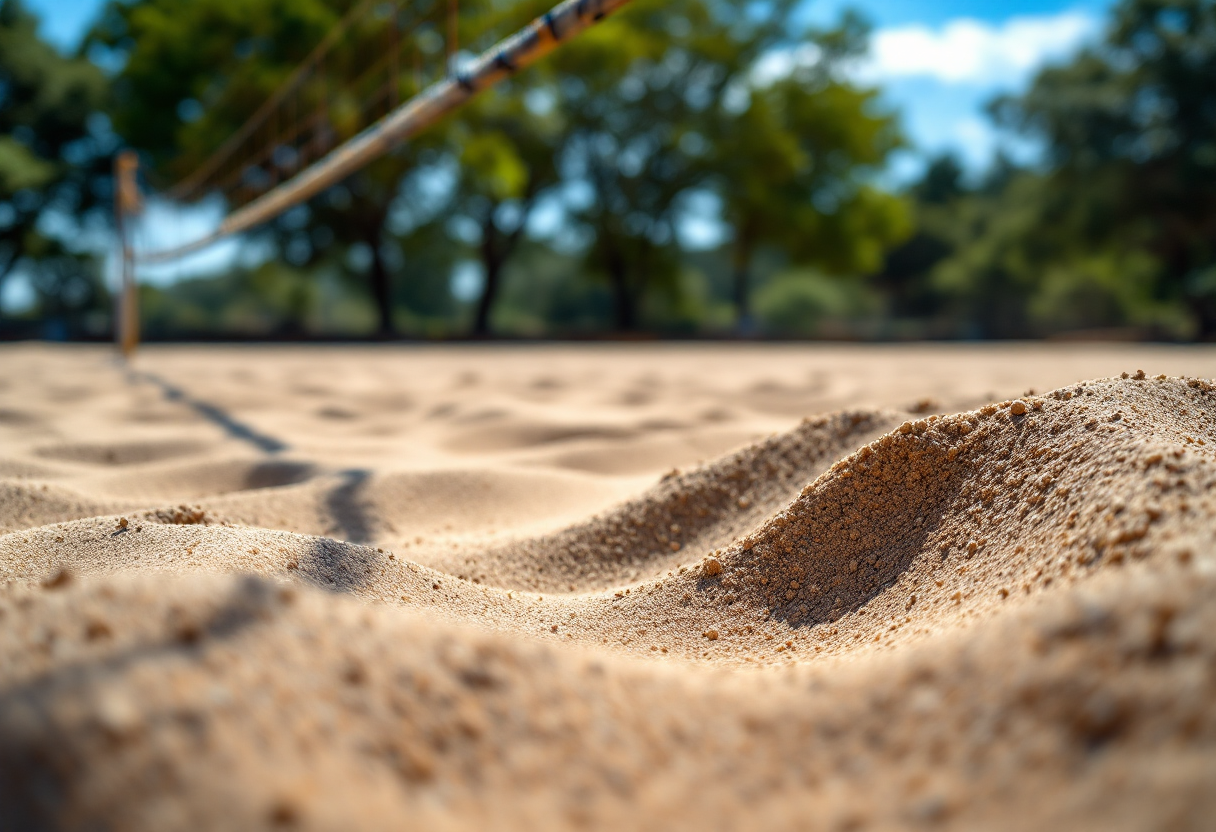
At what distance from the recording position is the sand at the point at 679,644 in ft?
2.17

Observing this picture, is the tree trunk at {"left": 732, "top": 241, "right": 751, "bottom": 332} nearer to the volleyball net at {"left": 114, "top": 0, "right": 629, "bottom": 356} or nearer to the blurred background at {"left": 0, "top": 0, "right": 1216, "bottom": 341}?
the blurred background at {"left": 0, "top": 0, "right": 1216, "bottom": 341}

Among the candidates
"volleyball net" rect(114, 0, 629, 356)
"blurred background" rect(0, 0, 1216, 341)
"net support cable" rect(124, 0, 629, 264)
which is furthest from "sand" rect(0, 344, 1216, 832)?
"blurred background" rect(0, 0, 1216, 341)

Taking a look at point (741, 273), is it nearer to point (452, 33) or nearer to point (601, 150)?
point (601, 150)

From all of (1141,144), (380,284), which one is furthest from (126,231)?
(1141,144)

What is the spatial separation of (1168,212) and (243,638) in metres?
22.5

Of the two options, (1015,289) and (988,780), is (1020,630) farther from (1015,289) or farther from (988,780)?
(1015,289)

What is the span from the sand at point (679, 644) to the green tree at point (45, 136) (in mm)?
17593

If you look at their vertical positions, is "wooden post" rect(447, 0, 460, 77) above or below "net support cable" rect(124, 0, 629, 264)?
above

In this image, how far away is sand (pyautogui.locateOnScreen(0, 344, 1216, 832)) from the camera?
662 mm

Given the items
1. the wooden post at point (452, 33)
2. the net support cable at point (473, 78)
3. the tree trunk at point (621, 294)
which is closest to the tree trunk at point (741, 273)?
the tree trunk at point (621, 294)

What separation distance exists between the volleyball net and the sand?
51.8 inches

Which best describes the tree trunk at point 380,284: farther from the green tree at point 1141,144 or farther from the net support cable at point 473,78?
the green tree at point 1141,144

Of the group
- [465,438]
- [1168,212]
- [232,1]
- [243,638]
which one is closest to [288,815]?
[243,638]

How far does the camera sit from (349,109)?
14.6 meters
